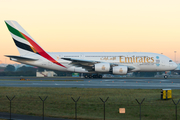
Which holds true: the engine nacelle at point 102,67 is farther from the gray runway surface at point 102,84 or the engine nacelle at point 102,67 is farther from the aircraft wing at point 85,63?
the gray runway surface at point 102,84

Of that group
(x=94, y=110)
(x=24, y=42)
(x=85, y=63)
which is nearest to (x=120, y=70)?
(x=85, y=63)

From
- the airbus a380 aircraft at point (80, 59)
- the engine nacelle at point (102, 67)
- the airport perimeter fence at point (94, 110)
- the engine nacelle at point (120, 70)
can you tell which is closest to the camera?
the airport perimeter fence at point (94, 110)

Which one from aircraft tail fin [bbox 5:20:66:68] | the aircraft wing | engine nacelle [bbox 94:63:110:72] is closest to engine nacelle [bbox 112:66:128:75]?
engine nacelle [bbox 94:63:110:72]

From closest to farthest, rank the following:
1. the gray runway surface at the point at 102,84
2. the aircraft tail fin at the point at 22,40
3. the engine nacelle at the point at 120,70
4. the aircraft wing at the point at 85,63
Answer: the gray runway surface at the point at 102,84 → the engine nacelle at the point at 120,70 → the aircraft wing at the point at 85,63 → the aircraft tail fin at the point at 22,40

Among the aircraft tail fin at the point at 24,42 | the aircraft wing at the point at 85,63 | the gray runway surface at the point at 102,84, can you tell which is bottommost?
the gray runway surface at the point at 102,84

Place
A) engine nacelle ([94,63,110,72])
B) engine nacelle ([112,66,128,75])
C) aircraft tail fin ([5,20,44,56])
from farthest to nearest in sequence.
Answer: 1. aircraft tail fin ([5,20,44,56])
2. engine nacelle ([94,63,110,72])
3. engine nacelle ([112,66,128,75])

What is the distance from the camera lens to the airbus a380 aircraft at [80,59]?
52.3m

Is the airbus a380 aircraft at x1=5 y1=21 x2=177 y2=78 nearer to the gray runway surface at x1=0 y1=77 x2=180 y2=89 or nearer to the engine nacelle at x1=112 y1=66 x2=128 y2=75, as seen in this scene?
the engine nacelle at x1=112 y1=66 x2=128 y2=75

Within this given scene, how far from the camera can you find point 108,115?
51.7 ft

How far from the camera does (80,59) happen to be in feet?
174

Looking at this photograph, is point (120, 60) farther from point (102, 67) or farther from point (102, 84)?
point (102, 84)

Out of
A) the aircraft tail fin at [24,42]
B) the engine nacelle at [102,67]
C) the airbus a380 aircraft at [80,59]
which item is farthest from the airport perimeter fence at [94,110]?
the aircraft tail fin at [24,42]

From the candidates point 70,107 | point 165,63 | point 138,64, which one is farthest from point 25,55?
point 70,107

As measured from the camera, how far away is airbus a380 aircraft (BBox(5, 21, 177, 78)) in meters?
52.3
